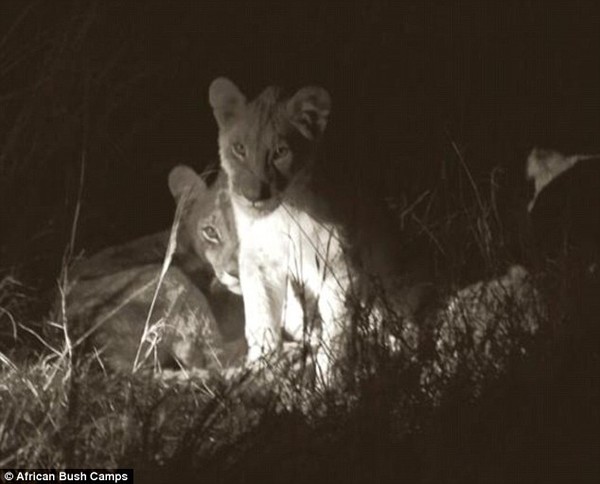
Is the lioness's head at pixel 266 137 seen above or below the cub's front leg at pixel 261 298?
above

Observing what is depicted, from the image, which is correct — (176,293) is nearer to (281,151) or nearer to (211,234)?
(211,234)

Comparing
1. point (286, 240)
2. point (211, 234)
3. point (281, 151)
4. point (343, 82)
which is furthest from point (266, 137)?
point (343, 82)

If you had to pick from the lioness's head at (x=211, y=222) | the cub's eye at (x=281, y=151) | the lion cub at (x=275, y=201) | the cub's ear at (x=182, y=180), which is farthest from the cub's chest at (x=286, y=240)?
the cub's ear at (x=182, y=180)

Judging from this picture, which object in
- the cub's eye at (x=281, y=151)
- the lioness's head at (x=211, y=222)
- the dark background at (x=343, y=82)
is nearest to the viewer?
the cub's eye at (x=281, y=151)

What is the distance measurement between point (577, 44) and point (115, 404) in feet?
16.9

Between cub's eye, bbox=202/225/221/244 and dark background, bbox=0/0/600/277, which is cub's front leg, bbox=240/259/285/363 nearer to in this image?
cub's eye, bbox=202/225/221/244

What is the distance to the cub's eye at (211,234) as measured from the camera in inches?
320

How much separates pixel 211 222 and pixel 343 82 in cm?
151

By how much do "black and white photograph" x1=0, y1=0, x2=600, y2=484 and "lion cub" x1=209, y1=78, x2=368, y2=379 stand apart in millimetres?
13

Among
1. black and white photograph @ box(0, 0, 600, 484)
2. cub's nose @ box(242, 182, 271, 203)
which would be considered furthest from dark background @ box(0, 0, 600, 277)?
cub's nose @ box(242, 182, 271, 203)

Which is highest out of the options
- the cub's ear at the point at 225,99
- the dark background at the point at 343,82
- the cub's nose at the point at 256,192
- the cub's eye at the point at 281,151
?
the dark background at the point at 343,82

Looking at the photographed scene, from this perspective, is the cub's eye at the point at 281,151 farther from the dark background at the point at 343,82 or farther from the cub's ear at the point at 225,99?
the dark background at the point at 343,82

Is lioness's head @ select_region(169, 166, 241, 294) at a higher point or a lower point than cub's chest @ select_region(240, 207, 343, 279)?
higher

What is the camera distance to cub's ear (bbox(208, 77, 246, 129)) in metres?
7.62
